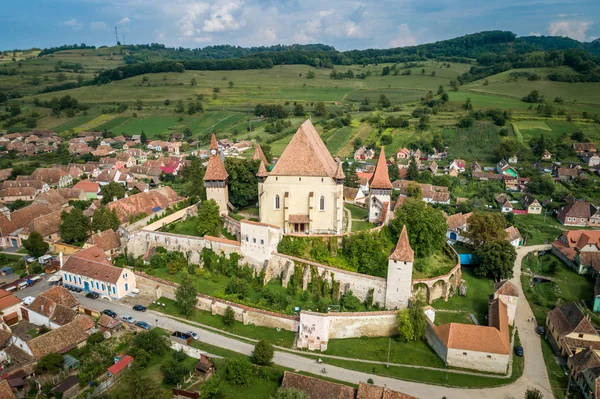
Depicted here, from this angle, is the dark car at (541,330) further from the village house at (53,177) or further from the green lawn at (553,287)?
the village house at (53,177)

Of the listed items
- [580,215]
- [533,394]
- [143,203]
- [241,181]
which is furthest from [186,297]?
[580,215]

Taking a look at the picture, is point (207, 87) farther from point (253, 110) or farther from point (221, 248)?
point (221, 248)

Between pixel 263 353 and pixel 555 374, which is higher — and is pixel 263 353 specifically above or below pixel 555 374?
above

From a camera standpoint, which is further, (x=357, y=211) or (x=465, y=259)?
(x=357, y=211)

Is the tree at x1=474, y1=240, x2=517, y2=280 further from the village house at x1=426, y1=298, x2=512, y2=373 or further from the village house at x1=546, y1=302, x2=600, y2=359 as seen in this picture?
the village house at x1=426, y1=298, x2=512, y2=373

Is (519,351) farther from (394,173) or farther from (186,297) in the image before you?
(394,173)

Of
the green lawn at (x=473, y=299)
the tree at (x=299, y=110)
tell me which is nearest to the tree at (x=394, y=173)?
the green lawn at (x=473, y=299)

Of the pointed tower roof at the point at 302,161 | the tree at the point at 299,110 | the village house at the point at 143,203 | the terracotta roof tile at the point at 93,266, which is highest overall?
the tree at the point at 299,110

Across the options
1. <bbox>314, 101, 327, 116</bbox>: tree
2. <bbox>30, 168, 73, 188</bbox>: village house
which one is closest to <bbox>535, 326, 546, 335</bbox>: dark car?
<bbox>30, 168, 73, 188</bbox>: village house
